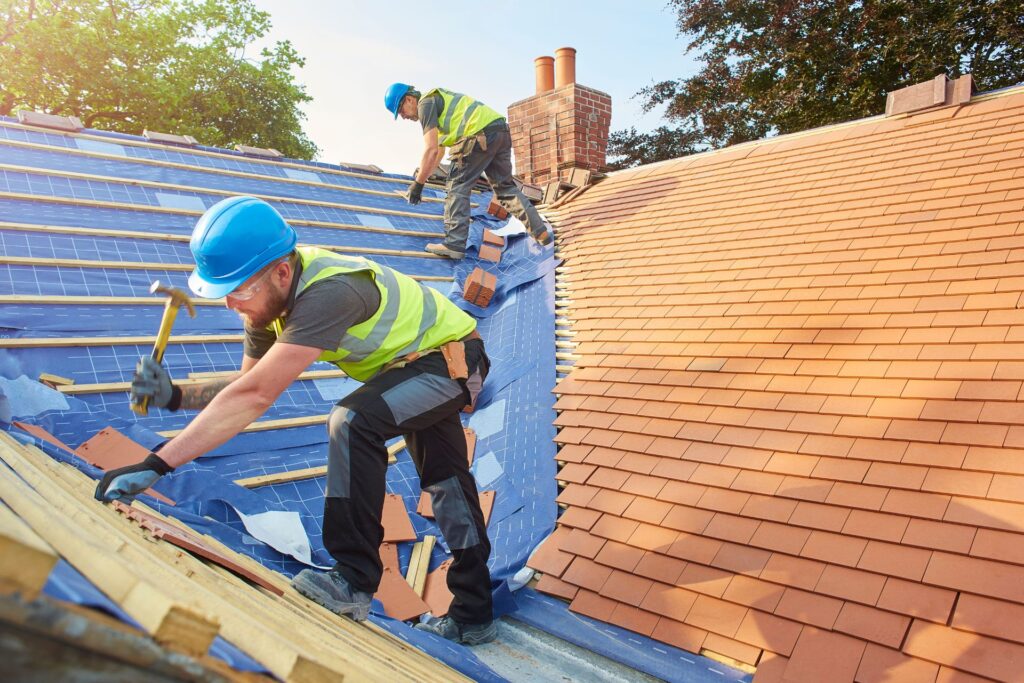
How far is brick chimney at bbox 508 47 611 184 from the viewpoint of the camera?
950 centimetres

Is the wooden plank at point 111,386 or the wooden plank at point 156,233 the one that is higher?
the wooden plank at point 156,233

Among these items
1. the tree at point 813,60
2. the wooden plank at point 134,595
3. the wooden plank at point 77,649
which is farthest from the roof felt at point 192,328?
the tree at point 813,60

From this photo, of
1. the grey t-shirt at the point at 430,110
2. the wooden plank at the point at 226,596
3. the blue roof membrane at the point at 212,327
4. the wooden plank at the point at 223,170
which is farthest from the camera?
the grey t-shirt at the point at 430,110

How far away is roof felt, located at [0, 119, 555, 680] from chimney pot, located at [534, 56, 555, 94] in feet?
14.8

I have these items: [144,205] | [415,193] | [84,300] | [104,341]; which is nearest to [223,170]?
[144,205]

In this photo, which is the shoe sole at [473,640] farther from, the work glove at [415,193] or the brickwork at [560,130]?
the brickwork at [560,130]

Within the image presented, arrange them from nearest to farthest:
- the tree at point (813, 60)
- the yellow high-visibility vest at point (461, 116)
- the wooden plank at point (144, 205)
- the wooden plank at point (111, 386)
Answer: the wooden plank at point (111, 386) → the wooden plank at point (144, 205) → the yellow high-visibility vest at point (461, 116) → the tree at point (813, 60)

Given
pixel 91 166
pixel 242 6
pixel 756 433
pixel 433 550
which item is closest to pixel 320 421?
pixel 433 550

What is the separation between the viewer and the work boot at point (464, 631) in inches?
112

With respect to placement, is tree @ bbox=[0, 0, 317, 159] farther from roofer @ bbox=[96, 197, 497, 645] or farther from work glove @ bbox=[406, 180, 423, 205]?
roofer @ bbox=[96, 197, 497, 645]

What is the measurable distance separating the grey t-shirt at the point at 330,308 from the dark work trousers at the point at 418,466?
0.30 metres

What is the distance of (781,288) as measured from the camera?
4.20 meters

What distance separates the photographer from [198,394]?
7.70 ft

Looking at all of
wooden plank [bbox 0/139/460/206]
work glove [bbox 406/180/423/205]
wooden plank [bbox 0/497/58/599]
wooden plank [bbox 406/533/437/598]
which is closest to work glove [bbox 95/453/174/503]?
wooden plank [bbox 0/497/58/599]
